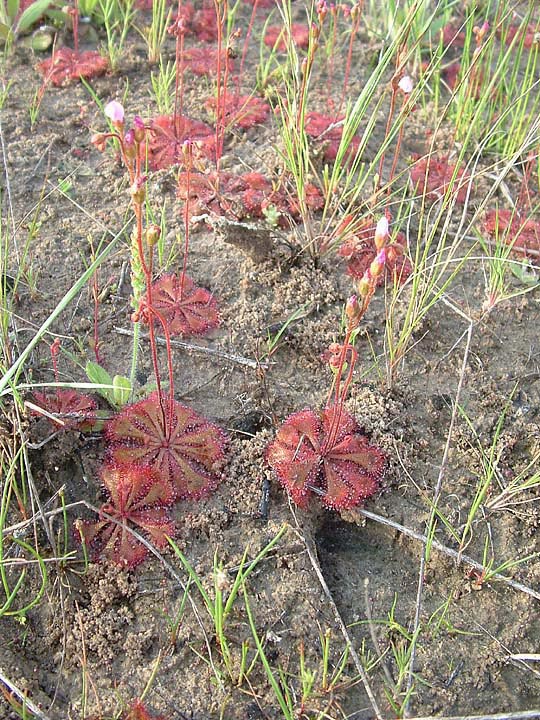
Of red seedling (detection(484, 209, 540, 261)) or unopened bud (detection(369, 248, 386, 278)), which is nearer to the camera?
unopened bud (detection(369, 248, 386, 278))

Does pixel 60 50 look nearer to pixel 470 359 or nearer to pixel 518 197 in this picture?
pixel 518 197

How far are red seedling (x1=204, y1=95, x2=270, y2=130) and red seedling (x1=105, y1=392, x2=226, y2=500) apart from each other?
2011 millimetres

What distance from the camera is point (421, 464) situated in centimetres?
266

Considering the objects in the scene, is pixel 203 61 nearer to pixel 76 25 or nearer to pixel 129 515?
pixel 76 25

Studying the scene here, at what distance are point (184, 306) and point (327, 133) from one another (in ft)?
4.86

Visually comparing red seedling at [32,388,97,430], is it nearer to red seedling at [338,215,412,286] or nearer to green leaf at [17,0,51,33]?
red seedling at [338,215,412,286]

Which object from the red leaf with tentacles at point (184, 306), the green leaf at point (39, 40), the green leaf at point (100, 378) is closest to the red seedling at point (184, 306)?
the red leaf with tentacles at point (184, 306)

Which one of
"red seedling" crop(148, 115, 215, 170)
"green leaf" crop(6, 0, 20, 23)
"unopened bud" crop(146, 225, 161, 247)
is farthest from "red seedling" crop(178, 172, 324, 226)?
"green leaf" crop(6, 0, 20, 23)

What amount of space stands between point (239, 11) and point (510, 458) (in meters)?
3.70

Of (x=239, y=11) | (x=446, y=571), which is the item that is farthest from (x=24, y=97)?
(x=446, y=571)

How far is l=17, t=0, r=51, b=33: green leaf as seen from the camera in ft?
13.4

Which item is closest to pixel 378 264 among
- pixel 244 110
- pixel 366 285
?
pixel 366 285

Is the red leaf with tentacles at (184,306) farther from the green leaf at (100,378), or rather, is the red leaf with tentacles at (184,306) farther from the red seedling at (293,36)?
the red seedling at (293,36)

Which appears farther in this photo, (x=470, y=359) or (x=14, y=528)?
(x=470, y=359)
